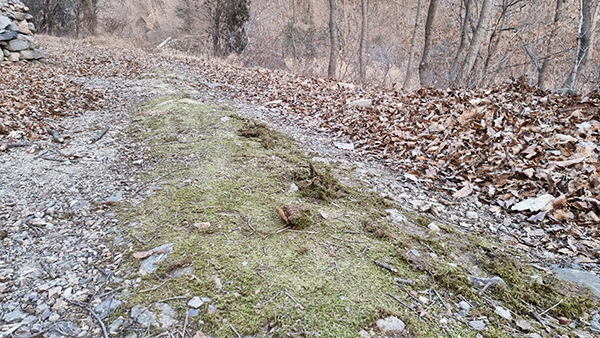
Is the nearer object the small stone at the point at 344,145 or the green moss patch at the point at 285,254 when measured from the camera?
the green moss patch at the point at 285,254

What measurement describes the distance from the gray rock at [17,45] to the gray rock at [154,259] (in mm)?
8675

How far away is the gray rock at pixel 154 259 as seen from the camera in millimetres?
1832

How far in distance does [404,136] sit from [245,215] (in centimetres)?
260

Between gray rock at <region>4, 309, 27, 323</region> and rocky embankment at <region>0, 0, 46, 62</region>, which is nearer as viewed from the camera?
gray rock at <region>4, 309, 27, 323</region>

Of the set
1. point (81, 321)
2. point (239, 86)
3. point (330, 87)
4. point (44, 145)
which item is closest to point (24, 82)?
point (44, 145)

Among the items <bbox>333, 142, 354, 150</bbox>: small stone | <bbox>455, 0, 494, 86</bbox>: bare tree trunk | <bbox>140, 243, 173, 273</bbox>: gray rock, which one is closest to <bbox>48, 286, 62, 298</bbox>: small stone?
<bbox>140, 243, 173, 273</bbox>: gray rock

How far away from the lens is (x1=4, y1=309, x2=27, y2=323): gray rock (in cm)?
155

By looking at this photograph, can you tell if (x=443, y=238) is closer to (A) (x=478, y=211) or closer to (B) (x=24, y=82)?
(A) (x=478, y=211)

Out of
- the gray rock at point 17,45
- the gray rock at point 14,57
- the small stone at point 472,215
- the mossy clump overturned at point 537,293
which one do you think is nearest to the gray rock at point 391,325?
the mossy clump overturned at point 537,293

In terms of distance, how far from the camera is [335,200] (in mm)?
2736

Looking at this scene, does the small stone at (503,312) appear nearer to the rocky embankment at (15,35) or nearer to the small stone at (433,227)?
the small stone at (433,227)

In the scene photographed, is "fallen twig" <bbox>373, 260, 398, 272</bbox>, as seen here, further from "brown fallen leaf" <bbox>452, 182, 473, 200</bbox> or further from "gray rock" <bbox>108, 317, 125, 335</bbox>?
"brown fallen leaf" <bbox>452, 182, 473, 200</bbox>

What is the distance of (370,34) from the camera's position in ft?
62.8

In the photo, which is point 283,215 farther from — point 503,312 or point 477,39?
point 477,39
